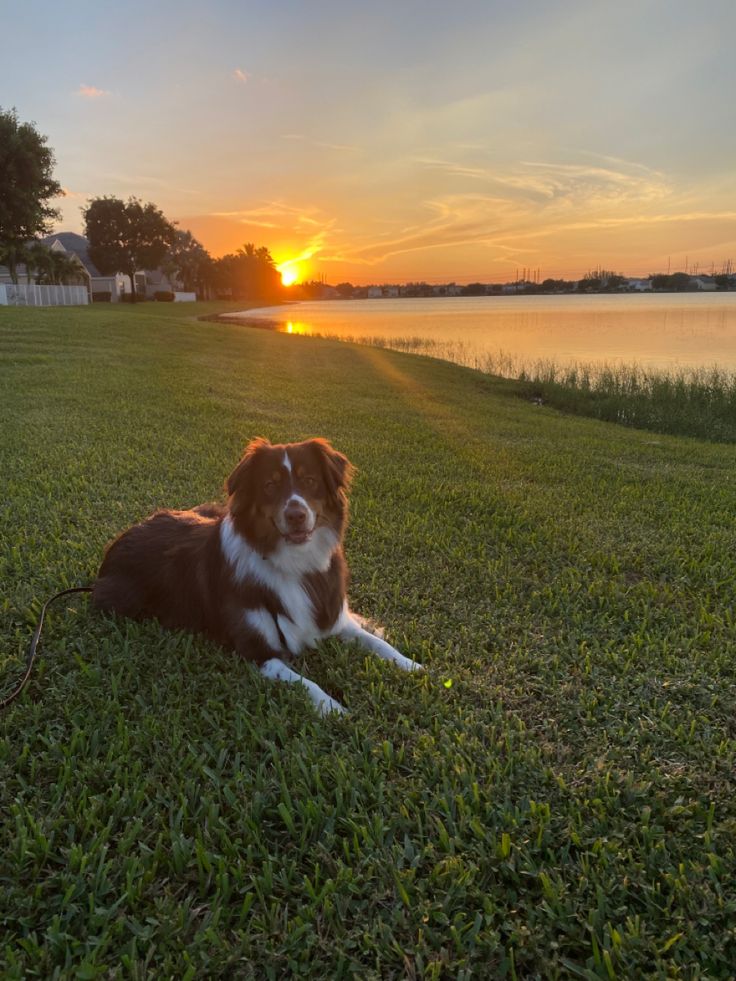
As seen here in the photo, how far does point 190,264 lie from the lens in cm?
8400

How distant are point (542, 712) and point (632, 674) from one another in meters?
0.62

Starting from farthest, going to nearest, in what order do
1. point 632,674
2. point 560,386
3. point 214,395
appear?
point 560,386 < point 214,395 < point 632,674

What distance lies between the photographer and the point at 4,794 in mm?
2422

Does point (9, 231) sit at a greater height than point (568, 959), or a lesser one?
greater

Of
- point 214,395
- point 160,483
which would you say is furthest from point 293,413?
point 160,483

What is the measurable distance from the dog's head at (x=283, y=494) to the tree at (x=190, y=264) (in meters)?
82.6

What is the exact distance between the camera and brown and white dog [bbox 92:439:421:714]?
3.23m

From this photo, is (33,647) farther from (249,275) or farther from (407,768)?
(249,275)

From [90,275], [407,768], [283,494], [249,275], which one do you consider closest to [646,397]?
[283,494]

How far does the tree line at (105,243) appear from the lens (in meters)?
33.7

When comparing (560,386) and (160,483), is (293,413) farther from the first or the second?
(560,386)

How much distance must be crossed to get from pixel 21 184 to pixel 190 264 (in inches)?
2046

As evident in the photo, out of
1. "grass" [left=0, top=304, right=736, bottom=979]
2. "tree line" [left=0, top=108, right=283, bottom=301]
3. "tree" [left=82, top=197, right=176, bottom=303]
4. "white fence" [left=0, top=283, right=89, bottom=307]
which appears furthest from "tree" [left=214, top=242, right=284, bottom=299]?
"grass" [left=0, top=304, right=736, bottom=979]

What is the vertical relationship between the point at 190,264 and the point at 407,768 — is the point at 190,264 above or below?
above
